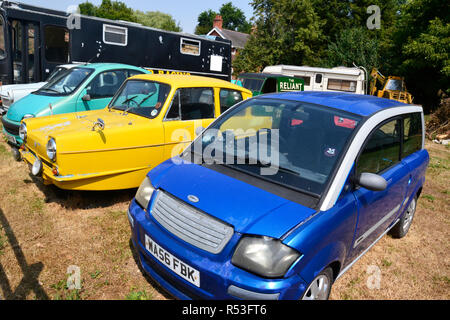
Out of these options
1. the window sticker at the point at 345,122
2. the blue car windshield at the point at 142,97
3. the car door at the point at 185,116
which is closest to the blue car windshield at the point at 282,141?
the window sticker at the point at 345,122

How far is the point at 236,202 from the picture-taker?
2.44 metres

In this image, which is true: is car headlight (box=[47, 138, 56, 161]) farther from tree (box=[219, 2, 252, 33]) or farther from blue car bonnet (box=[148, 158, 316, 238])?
tree (box=[219, 2, 252, 33])

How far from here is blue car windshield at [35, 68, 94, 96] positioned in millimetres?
6633

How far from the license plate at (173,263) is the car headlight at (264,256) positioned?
32 cm

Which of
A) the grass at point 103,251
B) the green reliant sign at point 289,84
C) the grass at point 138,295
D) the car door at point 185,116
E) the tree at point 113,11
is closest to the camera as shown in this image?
the grass at point 138,295

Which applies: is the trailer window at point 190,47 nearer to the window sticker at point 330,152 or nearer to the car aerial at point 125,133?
the car aerial at point 125,133

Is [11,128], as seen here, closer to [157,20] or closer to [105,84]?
[105,84]

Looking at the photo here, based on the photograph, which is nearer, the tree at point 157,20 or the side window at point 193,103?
the side window at point 193,103

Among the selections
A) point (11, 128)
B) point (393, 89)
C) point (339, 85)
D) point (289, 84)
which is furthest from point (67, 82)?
point (393, 89)

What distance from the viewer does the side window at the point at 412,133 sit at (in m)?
3.58

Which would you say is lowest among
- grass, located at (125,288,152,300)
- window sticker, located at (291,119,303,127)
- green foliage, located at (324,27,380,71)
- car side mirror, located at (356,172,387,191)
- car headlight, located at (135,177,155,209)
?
grass, located at (125,288,152,300)

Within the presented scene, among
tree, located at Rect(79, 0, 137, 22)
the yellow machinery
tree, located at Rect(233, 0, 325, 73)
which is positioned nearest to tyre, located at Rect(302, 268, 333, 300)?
the yellow machinery

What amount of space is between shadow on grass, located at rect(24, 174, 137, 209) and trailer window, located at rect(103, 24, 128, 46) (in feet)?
23.7

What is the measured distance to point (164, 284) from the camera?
8.48 feet
